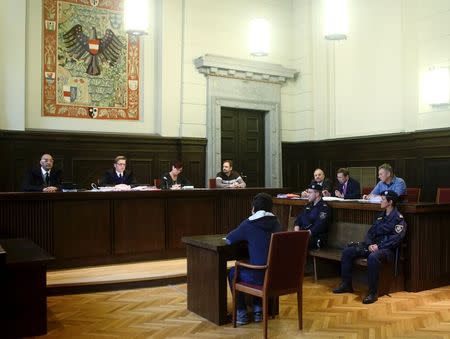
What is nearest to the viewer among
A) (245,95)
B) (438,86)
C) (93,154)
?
(438,86)

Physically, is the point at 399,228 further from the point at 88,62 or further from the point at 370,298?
the point at 88,62

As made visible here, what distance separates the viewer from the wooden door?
10.3 m

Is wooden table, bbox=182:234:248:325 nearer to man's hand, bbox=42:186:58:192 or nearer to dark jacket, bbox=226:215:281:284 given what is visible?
dark jacket, bbox=226:215:281:284

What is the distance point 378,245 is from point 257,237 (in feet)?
6.10

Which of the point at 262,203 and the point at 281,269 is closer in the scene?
the point at 281,269

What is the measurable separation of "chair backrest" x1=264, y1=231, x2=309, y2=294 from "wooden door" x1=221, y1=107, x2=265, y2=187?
19.9 feet

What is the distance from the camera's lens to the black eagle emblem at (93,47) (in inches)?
349

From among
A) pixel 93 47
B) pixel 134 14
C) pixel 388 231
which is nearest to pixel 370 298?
pixel 388 231

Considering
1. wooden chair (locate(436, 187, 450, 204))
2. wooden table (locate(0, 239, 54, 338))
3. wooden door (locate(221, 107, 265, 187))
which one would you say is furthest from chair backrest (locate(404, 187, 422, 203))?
wooden table (locate(0, 239, 54, 338))

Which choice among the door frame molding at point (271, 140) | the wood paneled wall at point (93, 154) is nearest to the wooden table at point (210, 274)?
the wood paneled wall at point (93, 154)

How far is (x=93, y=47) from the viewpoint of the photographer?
906cm

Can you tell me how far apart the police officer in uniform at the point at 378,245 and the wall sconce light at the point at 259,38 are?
4745mm

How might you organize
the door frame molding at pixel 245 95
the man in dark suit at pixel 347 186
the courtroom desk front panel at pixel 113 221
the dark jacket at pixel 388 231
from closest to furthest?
the dark jacket at pixel 388 231
the courtroom desk front panel at pixel 113 221
the man in dark suit at pixel 347 186
the door frame molding at pixel 245 95

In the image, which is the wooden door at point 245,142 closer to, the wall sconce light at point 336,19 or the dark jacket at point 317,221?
the wall sconce light at point 336,19
